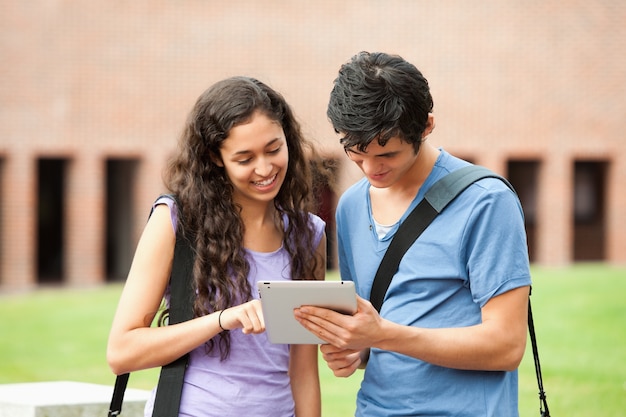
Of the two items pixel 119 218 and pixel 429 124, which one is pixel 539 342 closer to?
pixel 429 124

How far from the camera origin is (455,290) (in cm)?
293

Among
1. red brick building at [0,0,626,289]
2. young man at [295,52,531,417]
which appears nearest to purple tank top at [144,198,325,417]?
young man at [295,52,531,417]

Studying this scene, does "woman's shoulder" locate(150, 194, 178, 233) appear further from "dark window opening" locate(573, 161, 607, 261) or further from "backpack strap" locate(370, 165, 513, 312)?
"dark window opening" locate(573, 161, 607, 261)

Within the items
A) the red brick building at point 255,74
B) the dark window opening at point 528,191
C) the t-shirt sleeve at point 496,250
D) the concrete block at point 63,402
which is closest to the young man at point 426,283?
the t-shirt sleeve at point 496,250

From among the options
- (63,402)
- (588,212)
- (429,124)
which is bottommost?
(63,402)

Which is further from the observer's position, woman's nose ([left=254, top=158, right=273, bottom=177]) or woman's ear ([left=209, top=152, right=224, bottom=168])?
woman's ear ([left=209, top=152, right=224, bottom=168])

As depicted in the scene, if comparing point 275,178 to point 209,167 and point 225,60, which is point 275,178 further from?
point 225,60

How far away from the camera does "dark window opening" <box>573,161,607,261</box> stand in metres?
28.0

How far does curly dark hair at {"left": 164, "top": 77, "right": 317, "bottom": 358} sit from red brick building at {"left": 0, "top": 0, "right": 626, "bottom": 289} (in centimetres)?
1860

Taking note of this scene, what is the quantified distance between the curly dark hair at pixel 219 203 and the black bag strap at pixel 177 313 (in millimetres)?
23

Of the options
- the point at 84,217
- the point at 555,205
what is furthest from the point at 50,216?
the point at 555,205

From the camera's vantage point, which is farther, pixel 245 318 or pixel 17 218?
pixel 17 218

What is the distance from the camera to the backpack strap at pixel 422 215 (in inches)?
117

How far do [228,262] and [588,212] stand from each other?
26.4 metres
